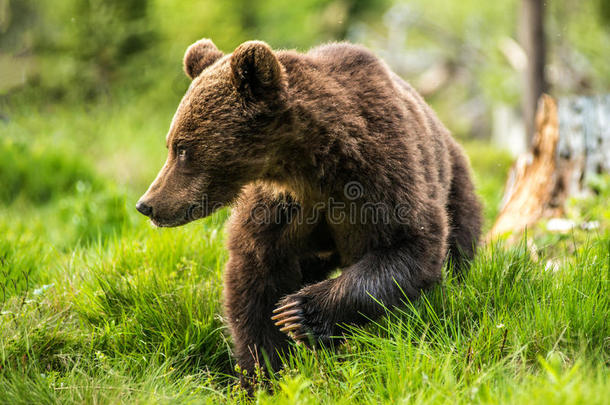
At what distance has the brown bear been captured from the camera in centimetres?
313

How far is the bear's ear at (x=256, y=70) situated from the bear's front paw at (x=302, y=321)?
43.2 inches

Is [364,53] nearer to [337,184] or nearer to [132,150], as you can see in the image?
[337,184]

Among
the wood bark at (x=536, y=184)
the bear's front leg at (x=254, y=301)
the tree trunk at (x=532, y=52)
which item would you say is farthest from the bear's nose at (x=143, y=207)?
the tree trunk at (x=532, y=52)

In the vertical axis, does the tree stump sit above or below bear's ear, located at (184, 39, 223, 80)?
below

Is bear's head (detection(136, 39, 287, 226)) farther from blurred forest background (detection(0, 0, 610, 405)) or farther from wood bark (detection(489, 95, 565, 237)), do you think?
wood bark (detection(489, 95, 565, 237))

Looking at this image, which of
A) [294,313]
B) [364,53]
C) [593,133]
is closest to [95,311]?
[294,313]

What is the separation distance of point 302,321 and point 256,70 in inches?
51.8

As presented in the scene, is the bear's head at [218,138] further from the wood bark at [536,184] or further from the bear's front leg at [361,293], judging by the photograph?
the wood bark at [536,184]

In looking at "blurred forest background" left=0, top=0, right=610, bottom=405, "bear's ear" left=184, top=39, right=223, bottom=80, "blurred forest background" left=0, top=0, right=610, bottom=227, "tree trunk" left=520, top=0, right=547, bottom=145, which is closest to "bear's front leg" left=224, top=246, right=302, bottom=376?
"blurred forest background" left=0, top=0, right=610, bottom=405

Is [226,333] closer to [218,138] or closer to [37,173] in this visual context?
[218,138]

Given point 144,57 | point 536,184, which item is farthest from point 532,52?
point 144,57

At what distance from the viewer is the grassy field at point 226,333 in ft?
8.54

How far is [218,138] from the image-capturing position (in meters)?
3.11

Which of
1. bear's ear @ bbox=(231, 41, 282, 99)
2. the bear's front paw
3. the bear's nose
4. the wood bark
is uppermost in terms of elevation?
bear's ear @ bbox=(231, 41, 282, 99)
